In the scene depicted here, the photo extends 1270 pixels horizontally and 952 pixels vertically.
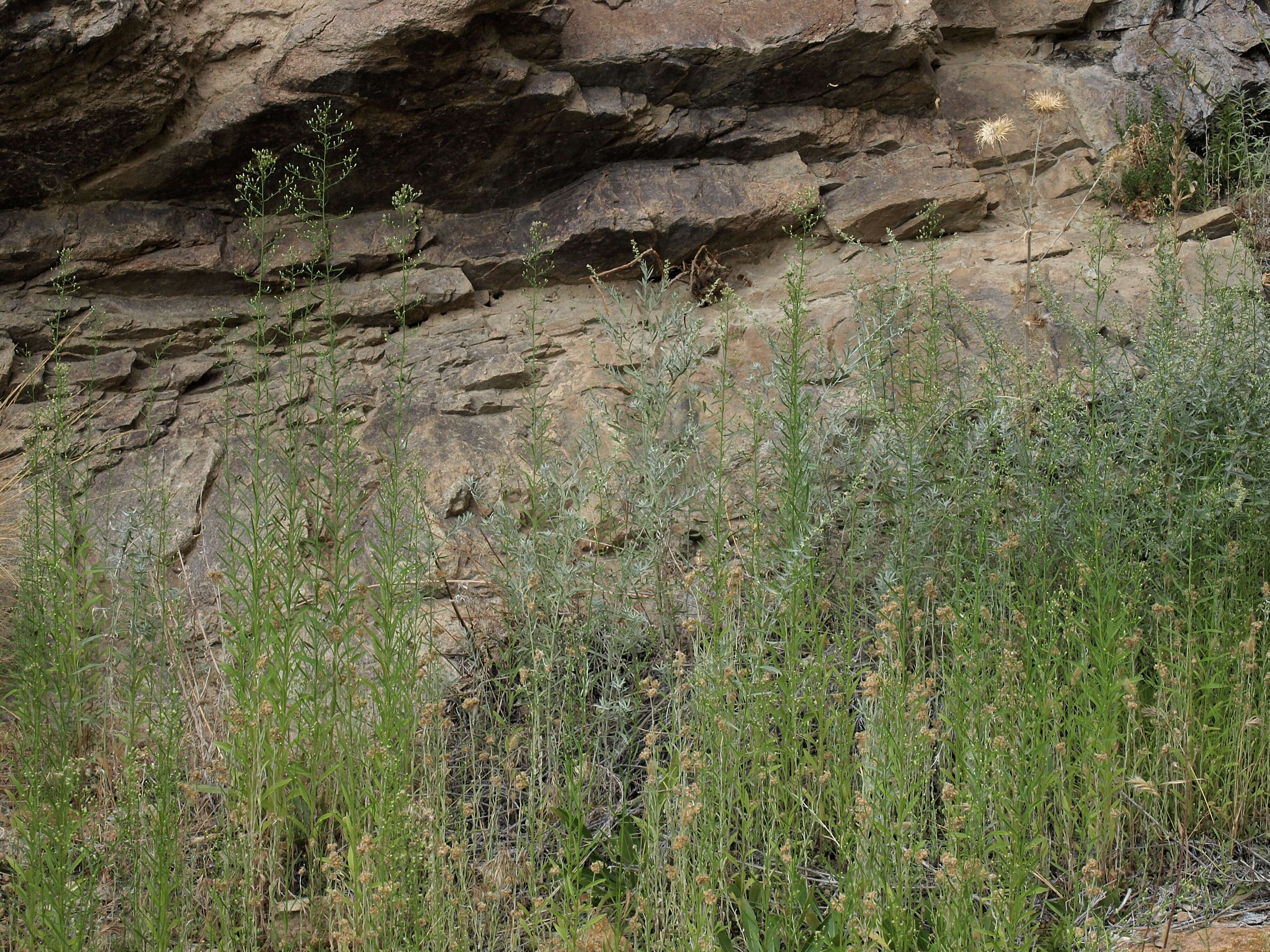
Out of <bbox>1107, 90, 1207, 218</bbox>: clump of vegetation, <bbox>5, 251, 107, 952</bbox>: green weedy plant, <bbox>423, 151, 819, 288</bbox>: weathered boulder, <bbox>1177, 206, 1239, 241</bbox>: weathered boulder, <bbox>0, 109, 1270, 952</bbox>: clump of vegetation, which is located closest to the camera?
<bbox>5, 251, 107, 952</bbox>: green weedy plant

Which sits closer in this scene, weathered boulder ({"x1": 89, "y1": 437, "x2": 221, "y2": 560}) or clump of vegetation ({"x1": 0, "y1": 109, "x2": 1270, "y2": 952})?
clump of vegetation ({"x1": 0, "y1": 109, "x2": 1270, "y2": 952})

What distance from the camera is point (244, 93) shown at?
5121 millimetres

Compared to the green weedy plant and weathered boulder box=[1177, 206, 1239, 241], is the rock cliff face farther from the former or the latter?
the green weedy plant

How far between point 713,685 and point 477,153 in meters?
3.72

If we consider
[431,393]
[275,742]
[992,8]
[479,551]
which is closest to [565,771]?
[275,742]

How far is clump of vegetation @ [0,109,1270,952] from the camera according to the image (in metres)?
2.64

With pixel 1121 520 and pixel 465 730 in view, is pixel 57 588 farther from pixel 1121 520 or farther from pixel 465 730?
pixel 1121 520

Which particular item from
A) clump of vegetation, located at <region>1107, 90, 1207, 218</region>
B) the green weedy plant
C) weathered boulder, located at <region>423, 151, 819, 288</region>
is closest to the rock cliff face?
weathered boulder, located at <region>423, 151, 819, 288</region>

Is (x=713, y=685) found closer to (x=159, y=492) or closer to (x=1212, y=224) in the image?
(x=159, y=492)

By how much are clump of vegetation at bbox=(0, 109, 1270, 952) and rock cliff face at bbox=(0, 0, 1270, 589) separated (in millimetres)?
788

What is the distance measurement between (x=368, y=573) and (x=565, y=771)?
5.60ft

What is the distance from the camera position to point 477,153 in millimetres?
5594

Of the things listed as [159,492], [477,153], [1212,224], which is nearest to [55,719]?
[159,492]

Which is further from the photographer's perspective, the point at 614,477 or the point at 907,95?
the point at 907,95
